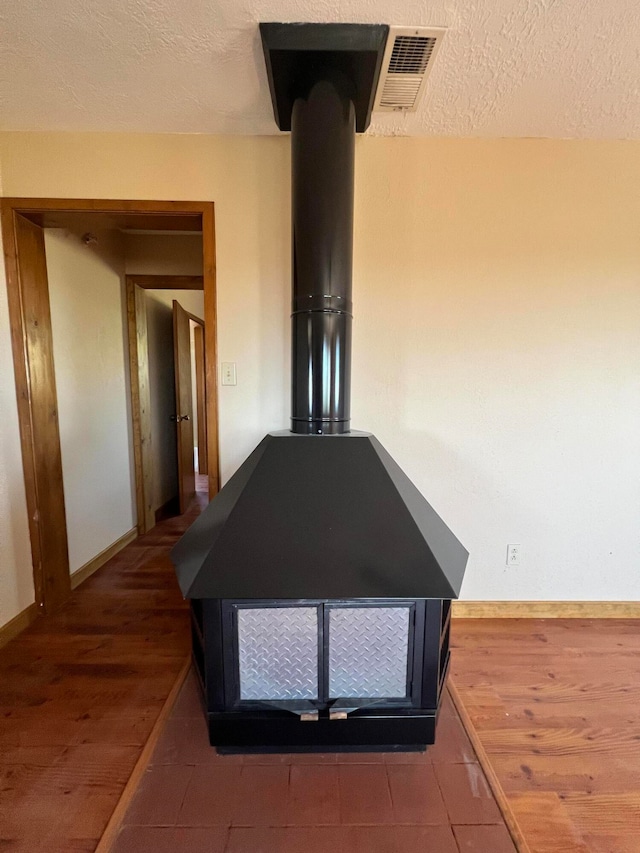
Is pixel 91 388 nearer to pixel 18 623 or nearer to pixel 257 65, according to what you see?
pixel 18 623

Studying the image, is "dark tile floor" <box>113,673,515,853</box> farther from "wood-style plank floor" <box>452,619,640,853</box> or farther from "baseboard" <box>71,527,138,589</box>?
"baseboard" <box>71,527,138,589</box>

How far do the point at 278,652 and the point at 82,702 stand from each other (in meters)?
0.86

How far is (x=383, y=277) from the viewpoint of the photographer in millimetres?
1755

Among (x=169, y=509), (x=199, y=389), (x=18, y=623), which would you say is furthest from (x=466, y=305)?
(x=199, y=389)

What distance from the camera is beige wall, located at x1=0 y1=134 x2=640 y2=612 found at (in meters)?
1.70

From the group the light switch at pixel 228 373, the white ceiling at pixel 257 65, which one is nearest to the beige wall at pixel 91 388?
the white ceiling at pixel 257 65

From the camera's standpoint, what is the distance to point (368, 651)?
4.02 feet

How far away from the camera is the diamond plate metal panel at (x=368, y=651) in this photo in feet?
3.96

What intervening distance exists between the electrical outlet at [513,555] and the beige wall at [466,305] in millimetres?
33

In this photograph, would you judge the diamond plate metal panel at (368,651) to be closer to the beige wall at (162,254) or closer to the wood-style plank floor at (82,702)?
the wood-style plank floor at (82,702)

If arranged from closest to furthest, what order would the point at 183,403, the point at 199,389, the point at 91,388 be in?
the point at 91,388 < the point at 183,403 < the point at 199,389

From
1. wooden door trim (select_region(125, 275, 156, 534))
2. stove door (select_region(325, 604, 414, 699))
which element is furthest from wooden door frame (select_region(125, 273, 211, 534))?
stove door (select_region(325, 604, 414, 699))

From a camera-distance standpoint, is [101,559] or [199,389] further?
[199,389]

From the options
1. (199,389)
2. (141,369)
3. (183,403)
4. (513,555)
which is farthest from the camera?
(199,389)
